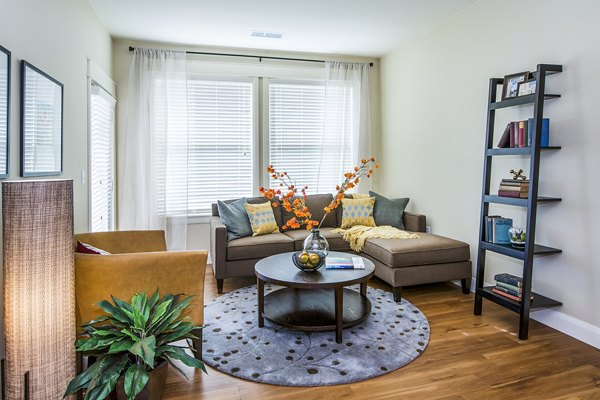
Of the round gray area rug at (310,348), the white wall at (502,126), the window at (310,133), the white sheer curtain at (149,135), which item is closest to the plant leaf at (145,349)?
the round gray area rug at (310,348)

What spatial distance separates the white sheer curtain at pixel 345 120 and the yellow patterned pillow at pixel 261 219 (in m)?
1.12

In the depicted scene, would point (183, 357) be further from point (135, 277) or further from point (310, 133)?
point (310, 133)

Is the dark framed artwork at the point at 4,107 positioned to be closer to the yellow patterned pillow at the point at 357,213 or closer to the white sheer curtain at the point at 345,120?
the yellow patterned pillow at the point at 357,213

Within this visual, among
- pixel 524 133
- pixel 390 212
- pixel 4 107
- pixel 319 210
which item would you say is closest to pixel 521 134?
pixel 524 133

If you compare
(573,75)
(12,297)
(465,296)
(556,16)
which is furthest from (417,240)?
(12,297)

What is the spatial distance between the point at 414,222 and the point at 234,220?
6.46 ft

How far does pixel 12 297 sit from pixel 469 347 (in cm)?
255

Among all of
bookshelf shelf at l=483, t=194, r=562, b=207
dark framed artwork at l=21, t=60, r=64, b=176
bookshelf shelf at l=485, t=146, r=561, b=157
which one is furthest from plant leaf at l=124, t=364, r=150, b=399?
bookshelf shelf at l=485, t=146, r=561, b=157

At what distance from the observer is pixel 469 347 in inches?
103

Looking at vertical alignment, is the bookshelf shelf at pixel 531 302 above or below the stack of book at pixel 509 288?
below

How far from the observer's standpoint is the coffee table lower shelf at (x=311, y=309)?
2.70 metres

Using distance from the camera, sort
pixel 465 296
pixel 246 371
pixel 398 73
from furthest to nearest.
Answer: pixel 398 73 < pixel 465 296 < pixel 246 371

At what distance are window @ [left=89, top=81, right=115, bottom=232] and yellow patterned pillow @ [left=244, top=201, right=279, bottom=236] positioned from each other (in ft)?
4.77

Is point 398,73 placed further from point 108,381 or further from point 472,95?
point 108,381
